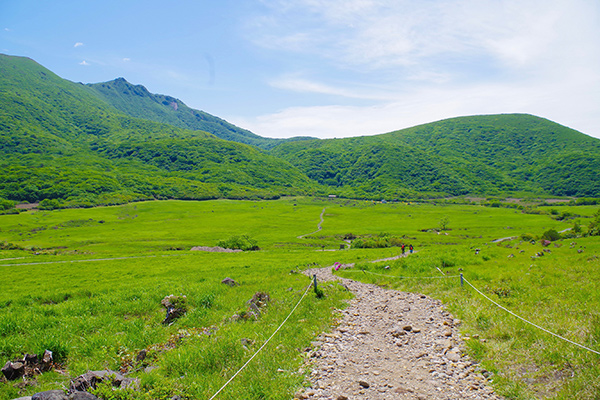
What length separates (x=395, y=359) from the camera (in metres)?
9.67

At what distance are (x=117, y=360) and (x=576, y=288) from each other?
18766 mm

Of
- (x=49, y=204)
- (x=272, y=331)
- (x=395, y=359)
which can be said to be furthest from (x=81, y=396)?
(x=49, y=204)

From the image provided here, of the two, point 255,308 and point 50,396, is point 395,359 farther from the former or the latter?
point 50,396

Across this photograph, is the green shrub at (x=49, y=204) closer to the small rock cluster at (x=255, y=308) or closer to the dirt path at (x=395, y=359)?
the small rock cluster at (x=255, y=308)

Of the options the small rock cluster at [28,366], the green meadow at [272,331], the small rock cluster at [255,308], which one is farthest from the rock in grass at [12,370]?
the small rock cluster at [255,308]

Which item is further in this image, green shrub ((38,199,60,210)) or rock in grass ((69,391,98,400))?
green shrub ((38,199,60,210))

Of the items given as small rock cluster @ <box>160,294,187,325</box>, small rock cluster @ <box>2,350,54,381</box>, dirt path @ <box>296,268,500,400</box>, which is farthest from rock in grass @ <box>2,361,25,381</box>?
dirt path @ <box>296,268,500,400</box>

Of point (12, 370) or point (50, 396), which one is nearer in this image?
point (50, 396)

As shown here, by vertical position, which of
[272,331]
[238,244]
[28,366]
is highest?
[272,331]

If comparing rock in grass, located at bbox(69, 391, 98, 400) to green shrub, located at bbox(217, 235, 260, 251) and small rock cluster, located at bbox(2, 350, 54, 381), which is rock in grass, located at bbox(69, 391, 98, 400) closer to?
small rock cluster, located at bbox(2, 350, 54, 381)

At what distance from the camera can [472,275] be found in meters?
19.2

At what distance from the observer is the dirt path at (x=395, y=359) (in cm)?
769

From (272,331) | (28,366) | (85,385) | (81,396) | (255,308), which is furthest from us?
(255,308)

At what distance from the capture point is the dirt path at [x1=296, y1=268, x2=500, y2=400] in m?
7.69
